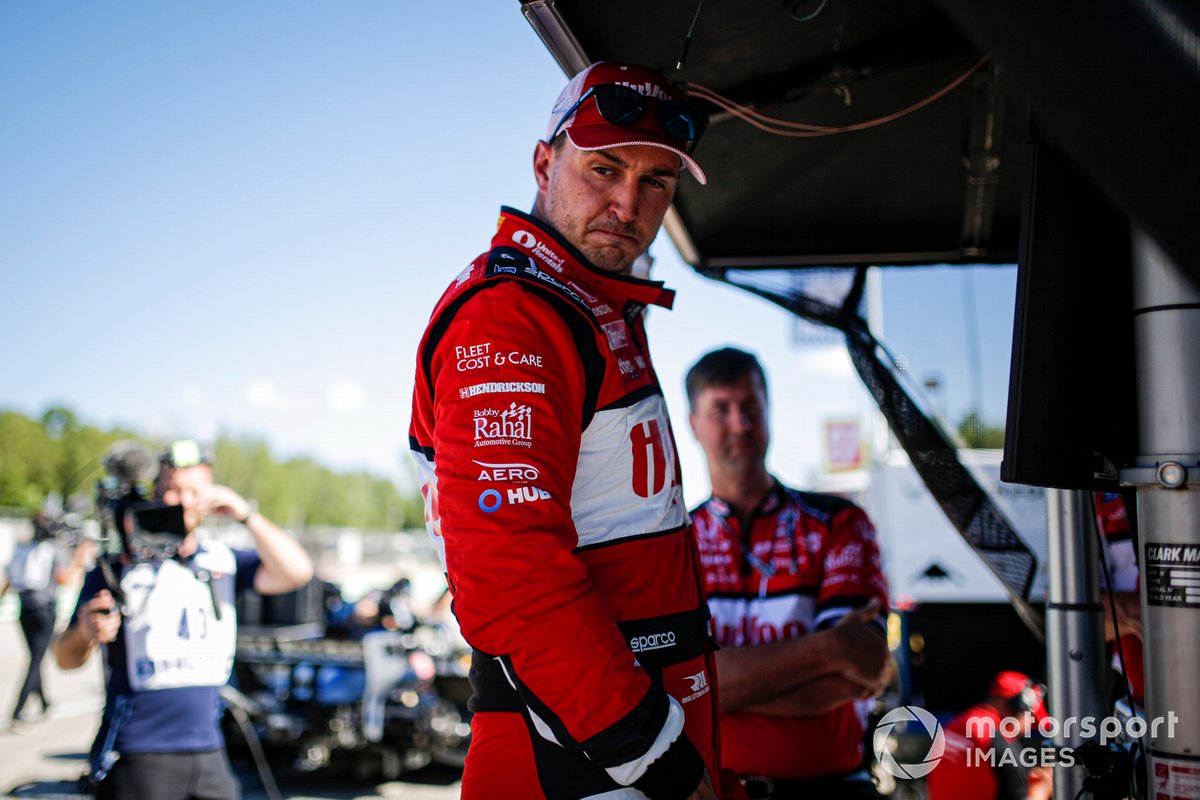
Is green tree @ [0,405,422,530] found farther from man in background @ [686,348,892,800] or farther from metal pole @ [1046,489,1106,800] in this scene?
metal pole @ [1046,489,1106,800]

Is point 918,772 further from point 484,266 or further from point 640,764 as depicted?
point 484,266

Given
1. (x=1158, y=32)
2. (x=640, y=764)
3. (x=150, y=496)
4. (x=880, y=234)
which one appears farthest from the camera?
(x=150, y=496)

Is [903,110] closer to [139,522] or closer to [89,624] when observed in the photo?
[139,522]

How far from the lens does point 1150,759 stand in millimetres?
1269

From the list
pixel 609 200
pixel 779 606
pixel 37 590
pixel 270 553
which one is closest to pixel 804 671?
pixel 779 606

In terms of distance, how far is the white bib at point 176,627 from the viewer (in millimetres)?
3283

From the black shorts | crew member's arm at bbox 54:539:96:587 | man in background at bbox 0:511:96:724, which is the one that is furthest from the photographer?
man in background at bbox 0:511:96:724

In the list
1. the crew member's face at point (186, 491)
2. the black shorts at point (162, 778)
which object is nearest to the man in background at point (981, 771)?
the black shorts at point (162, 778)

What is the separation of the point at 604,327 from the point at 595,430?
209mm

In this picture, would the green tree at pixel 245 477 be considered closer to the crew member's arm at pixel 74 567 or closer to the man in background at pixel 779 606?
the crew member's arm at pixel 74 567

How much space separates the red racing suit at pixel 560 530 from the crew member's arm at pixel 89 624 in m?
2.32

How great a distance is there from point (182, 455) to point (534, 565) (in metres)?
2.87

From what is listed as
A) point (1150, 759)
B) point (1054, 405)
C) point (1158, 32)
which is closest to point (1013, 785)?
point (1150, 759)

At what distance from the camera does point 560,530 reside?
4.20 feet
